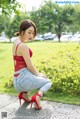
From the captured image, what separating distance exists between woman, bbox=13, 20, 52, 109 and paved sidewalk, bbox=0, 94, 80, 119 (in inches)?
7.1

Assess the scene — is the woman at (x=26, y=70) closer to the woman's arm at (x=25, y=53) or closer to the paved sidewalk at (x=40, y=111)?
the woman's arm at (x=25, y=53)

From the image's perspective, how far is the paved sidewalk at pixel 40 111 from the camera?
438cm

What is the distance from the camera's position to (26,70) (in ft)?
15.4

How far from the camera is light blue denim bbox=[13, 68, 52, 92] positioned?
15.1 feet

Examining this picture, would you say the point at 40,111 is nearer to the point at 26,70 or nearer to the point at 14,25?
the point at 26,70

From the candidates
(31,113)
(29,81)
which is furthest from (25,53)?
(31,113)

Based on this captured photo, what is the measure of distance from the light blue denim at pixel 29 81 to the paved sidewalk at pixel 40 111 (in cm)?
36

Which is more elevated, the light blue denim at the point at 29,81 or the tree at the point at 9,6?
the tree at the point at 9,6

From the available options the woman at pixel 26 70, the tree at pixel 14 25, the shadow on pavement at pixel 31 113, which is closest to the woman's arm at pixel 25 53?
A: the woman at pixel 26 70

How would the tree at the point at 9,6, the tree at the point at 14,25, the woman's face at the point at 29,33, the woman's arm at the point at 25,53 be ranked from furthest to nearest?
the tree at the point at 14,25, the tree at the point at 9,6, the woman's face at the point at 29,33, the woman's arm at the point at 25,53

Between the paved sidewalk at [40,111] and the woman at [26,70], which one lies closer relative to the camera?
the paved sidewalk at [40,111]

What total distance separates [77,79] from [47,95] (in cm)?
76

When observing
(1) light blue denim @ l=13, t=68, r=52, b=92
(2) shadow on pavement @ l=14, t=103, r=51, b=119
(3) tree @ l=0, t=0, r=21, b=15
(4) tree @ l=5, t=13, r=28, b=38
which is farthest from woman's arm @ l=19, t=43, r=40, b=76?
(4) tree @ l=5, t=13, r=28, b=38

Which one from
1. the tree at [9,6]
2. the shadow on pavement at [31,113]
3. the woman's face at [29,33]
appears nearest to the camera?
the shadow on pavement at [31,113]
